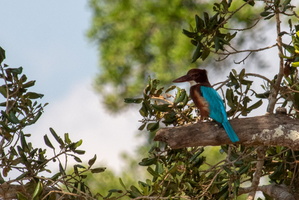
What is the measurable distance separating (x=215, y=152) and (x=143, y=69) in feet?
7.68

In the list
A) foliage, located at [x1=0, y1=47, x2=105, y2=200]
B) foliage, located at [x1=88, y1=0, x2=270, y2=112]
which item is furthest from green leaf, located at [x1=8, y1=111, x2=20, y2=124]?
foliage, located at [x1=88, y1=0, x2=270, y2=112]

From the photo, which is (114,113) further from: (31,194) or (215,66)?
(31,194)

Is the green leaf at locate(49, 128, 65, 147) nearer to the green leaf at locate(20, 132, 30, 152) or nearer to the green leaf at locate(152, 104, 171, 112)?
the green leaf at locate(20, 132, 30, 152)

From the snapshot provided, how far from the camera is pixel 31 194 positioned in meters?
3.98

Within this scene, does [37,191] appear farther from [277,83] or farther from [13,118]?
[277,83]

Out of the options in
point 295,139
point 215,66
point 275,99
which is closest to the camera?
point 295,139

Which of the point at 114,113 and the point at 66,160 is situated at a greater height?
the point at 114,113

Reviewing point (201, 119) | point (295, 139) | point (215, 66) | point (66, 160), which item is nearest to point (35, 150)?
point (66, 160)

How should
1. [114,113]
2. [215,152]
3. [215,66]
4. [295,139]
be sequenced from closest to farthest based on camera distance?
[295,139] → [215,66] → [114,113] → [215,152]

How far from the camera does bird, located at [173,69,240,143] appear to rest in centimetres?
379

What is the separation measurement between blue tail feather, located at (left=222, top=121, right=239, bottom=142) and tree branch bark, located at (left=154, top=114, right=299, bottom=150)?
4 cm

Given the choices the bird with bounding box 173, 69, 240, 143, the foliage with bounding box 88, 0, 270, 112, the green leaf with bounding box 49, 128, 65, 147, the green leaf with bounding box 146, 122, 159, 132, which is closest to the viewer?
the bird with bounding box 173, 69, 240, 143

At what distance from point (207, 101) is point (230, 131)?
1.65 feet

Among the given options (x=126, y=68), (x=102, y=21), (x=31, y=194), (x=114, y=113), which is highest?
(x=102, y=21)
